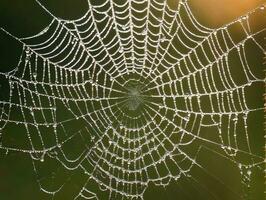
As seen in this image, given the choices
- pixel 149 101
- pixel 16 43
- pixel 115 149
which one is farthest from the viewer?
pixel 16 43

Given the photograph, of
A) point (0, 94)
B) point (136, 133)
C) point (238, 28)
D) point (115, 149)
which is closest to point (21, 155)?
point (0, 94)

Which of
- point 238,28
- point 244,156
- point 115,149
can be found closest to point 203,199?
point 244,156

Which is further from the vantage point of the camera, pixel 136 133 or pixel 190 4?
pixel 190 4

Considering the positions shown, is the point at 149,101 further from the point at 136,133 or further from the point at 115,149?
the point at 115,149

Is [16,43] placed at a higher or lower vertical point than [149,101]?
higher

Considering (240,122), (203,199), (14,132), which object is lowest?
(203,199)

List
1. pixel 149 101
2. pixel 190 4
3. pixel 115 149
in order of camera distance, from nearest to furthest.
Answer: pixel 149 101 → pixel 115 149 → pixel 190 4
